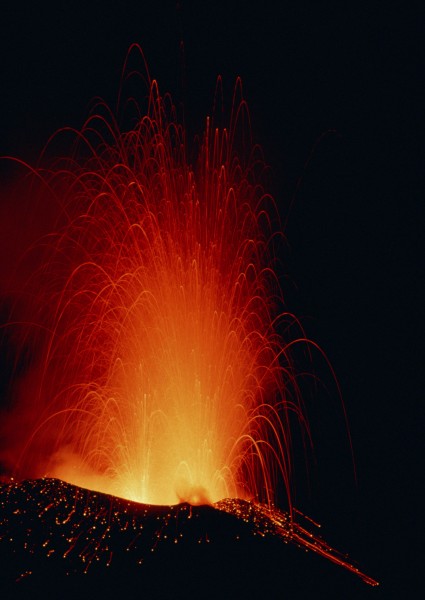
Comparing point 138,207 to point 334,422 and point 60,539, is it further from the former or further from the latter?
point 334,422

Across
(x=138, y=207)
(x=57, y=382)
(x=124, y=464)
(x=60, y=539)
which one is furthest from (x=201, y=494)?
(x=57, y=382)

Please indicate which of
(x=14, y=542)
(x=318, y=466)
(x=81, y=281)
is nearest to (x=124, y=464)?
(x=14, y=542)

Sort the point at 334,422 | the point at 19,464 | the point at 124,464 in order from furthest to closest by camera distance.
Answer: the point at 334,422 < the point at 19,464 < the point at 124,464

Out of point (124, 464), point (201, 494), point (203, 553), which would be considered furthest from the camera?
point (124, 464)

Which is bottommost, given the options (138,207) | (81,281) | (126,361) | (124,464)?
(124,464)

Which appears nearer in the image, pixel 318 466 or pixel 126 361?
pixel 126 361

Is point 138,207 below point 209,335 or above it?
above
